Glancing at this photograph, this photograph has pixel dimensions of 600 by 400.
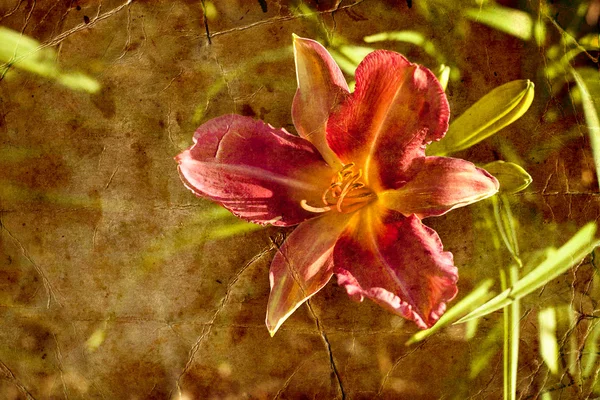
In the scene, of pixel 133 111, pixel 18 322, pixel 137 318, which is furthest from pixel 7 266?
pixel 133 111

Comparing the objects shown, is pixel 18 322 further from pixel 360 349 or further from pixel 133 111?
pixel 360 349

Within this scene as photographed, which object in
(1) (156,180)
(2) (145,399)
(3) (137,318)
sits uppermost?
(1) (156,180)

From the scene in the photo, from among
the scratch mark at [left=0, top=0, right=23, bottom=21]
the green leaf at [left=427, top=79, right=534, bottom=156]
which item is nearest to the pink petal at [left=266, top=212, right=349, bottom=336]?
the green leaf at [left=427, top=79, right=534, bottom=156]

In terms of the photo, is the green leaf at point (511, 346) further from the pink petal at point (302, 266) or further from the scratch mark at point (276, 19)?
the scratch mark at point (276, 19)

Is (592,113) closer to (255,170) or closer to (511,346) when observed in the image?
(511,346)

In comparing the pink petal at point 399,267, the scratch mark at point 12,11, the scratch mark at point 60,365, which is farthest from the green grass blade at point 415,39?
the scratch mark at point 60,365
